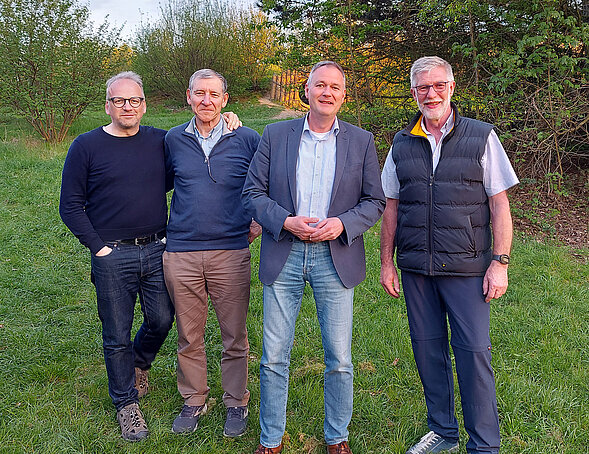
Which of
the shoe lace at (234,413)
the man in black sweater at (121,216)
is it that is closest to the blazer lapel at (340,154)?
the man in black sweater at (121,216)

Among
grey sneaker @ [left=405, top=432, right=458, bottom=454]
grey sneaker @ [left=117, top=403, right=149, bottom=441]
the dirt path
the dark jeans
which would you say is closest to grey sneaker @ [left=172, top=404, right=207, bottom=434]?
grey sneaker @ [left=117, top=403, right=149, bottom=441]

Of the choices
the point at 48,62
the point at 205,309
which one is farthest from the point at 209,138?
the point at 48,62

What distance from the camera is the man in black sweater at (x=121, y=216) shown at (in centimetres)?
302

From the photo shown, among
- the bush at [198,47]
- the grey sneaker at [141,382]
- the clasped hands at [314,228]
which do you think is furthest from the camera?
the bush at [198,47]

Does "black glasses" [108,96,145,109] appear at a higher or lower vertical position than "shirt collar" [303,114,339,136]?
higher

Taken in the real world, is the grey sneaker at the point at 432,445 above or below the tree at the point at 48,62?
below

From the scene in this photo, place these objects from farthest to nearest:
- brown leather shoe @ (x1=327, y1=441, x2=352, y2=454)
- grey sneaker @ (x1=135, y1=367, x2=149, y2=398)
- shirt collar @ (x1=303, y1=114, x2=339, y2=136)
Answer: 1. grey sneaker @ (x1=135, y1=367, x2=149, y2=398)
2. brown leather shoe @ (x1=327, y1=441, x2=352, y2=454)
3. shirt collar @ (x1=303, y1=114, x2=339, y2=136)

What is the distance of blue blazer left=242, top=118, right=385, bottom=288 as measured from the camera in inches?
106

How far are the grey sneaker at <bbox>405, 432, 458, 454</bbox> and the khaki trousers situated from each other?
1122mm

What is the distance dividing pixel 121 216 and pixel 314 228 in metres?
1.27

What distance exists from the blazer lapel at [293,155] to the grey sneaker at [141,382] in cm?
181

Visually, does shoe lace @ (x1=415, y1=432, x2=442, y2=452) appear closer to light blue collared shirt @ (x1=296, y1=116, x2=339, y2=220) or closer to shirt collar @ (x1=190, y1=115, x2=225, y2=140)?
light blue collared shirt @ (x1=296, y1=116, x2=339, y2=220)

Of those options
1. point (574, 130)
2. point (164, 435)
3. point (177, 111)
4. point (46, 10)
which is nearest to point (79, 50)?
point (46, 10)

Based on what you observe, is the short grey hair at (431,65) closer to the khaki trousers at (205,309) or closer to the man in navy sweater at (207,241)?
the man in navy sweater at (207,241)
